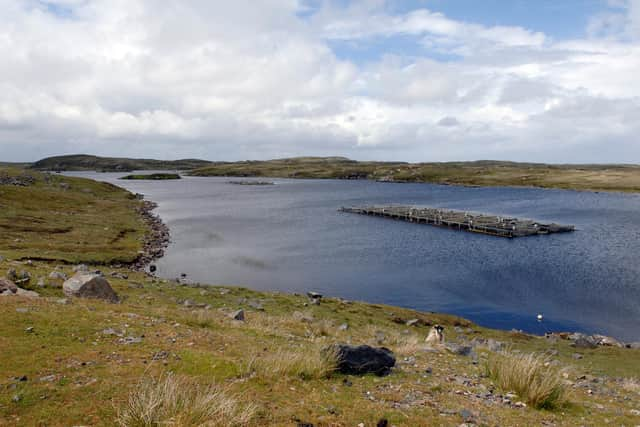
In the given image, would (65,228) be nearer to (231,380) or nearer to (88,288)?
(88,288)

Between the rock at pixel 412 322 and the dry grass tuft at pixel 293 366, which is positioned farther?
the rock at pixel 412 322

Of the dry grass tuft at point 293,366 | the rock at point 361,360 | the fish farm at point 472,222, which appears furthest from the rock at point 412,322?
the fish farm at point 472,222

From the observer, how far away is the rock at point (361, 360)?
10.3m

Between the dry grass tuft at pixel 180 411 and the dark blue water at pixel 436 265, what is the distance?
2739 centimetres

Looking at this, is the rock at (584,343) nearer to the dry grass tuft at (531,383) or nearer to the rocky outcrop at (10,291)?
the dry grass tuft at (531,383)

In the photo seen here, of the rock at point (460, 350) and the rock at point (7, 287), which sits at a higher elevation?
the rock at point (7, 287)

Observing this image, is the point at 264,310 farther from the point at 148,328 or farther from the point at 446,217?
the point at 446,217

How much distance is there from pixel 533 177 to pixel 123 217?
559 feet

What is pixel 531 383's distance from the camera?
380 inches

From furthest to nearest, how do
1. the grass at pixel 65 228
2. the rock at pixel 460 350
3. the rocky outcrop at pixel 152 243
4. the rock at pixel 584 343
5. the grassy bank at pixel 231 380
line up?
the rocky outcrop at pixel 152 243, the grass at pixel 65 228, the rock at pixel 584 343, the rock at pixel 460 350, the grassy bank at pixel 231 380

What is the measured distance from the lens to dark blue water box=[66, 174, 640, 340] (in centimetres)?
3353

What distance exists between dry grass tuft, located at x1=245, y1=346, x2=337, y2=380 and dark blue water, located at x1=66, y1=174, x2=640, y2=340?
2382 centimetres

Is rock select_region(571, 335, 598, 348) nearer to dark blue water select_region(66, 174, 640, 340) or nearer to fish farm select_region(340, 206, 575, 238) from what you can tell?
dark blue water select_region(66, 174, 640, 340)

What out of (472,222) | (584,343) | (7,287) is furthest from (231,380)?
(472,222)
